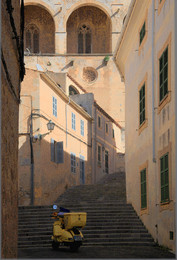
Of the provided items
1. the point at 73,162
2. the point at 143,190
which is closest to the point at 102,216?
the point at 143,190

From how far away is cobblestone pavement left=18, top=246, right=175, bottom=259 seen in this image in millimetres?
12367

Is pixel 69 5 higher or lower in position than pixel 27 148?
higher

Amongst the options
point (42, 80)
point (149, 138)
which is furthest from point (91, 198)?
point (149, 138)

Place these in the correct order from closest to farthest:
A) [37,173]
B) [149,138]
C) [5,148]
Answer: [5,148]
[149,138]
[37,173]

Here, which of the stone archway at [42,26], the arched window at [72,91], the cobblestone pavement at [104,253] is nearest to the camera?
the cobblestone pavement at [104,253]

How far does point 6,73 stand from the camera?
837cm

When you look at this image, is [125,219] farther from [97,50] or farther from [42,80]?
[97,50]

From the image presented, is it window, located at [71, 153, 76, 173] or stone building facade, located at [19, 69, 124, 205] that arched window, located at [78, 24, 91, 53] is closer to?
stone building facade, located at [19, 69, 124, 205]

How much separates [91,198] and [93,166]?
31.5ft

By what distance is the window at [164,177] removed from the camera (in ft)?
44.1

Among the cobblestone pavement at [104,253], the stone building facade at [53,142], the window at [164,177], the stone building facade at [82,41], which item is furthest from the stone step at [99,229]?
the stone building facade at [82,41]

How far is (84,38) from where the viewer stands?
156ft

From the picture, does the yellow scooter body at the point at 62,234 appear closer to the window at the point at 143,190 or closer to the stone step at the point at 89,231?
the stone step at the point at 89,231

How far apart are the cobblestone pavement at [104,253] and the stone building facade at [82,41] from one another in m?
28.8
